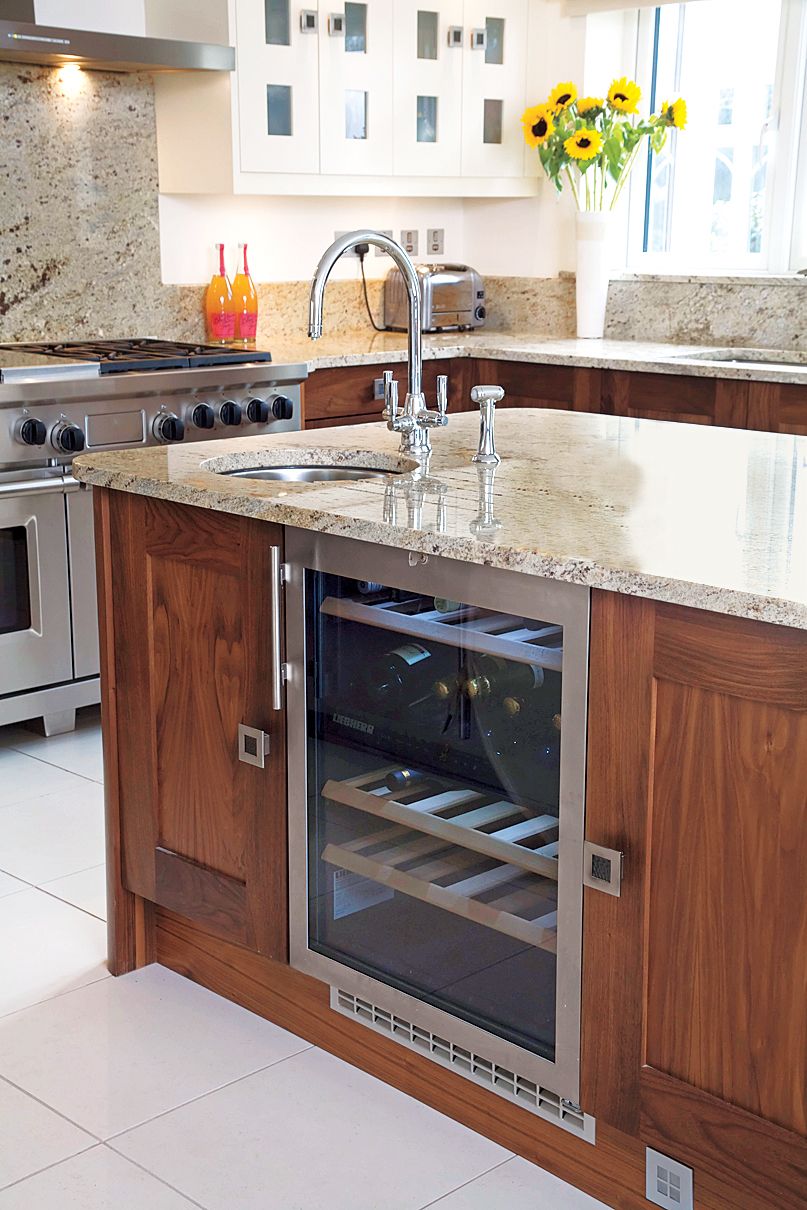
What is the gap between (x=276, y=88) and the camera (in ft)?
13.5

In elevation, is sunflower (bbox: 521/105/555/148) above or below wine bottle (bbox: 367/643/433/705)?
above

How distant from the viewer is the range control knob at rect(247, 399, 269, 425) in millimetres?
3832

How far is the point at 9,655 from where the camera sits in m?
3.43

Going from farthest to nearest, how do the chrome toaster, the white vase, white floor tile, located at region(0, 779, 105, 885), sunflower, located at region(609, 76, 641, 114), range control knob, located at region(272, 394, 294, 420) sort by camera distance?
the chrome toaster, the white vase, sunflower, located at region(609, 76, 641, 114), range control knob, located at region(272, 394, 294, 420), white floor tile, located at region(0, 779, 105, 885)

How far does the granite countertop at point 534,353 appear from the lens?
378cm

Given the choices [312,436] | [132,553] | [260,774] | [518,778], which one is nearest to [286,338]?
[312,436]

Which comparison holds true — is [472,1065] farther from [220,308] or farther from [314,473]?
[220,308]

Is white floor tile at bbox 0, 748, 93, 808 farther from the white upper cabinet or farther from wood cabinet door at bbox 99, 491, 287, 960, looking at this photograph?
the white upper cabinet

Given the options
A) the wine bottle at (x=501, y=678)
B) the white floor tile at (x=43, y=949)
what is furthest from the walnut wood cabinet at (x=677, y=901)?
the white floor tile at (x=43, y=949)

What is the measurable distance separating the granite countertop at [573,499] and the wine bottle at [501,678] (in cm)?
15

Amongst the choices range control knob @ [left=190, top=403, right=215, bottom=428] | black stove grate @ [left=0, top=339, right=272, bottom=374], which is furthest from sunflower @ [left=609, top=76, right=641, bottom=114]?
range control knob @ [left=190, top=403, right=215, bottom=428]

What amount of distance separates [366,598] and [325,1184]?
2.64ft

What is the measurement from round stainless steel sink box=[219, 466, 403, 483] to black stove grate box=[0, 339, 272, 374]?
1.29 m

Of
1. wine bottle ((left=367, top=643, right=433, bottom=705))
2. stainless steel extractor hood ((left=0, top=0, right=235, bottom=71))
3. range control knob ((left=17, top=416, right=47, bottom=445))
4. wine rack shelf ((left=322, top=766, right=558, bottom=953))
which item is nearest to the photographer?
wine rack shelf ((left=322, top=766, right=558, bottom=953))
